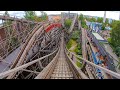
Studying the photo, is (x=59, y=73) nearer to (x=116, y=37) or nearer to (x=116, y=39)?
(x=116, y=37)

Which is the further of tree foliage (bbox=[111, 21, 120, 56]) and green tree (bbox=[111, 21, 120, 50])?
green tree (bbox=[111, 21, 120, 50])

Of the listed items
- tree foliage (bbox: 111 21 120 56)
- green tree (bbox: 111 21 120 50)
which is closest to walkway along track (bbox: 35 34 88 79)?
tree foliage (bbox: 111 21 120 56)

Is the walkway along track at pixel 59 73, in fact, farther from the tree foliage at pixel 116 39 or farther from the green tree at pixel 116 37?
the green tree at pixel 116 37

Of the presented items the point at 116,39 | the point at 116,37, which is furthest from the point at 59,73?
the point at 116,39

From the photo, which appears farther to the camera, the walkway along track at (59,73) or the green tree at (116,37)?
the green tree at (116,37)

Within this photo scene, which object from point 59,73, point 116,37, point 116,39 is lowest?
point 116,39

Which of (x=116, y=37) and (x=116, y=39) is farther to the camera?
(x=116, y=39)

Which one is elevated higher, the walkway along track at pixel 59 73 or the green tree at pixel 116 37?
the walkway along track at pixel 59 73

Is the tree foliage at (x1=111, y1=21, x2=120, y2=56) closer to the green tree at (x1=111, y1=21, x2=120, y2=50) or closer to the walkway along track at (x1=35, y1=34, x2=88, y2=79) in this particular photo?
the green tree at (x1=111, y1=21, x2=120, y2=50)

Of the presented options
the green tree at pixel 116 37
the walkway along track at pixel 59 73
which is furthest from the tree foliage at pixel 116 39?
the walkway along track at pixel 59 73
